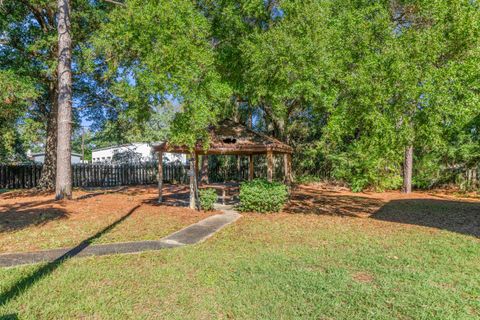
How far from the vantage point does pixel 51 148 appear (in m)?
15.9

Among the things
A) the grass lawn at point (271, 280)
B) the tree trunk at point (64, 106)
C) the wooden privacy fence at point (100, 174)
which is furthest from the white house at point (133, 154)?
the grass lawn at point (271, 280)

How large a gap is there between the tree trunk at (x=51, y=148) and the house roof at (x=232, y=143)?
724 cm

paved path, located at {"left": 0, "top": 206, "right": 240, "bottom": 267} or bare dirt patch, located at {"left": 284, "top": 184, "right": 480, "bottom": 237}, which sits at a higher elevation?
paved path, located at {"left": 0, "top": 206, "right": 240, "bottom": 267}

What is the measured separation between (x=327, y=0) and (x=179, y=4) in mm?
4886

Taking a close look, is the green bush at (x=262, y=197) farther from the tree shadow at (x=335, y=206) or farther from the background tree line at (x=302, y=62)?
the background tree line at (x=302, y=62)

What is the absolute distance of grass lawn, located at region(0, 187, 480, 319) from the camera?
3723 millimetres

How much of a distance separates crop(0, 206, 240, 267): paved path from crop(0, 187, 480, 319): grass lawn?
1.15 ft

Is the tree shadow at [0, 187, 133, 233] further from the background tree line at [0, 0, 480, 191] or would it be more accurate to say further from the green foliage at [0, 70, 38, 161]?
the green foliage at [0, 70, 38, 161]

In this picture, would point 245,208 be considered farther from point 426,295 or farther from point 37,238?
point 426,295

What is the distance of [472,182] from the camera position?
16.4m

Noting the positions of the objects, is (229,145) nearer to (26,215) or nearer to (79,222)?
(79,222)

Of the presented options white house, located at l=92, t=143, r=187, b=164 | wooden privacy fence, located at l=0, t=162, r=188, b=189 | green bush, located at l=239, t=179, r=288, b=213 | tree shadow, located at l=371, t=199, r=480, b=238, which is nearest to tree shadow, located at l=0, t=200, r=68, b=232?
green bush, located at l=239, t=179, r=288, b=213

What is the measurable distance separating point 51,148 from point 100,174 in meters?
5.71

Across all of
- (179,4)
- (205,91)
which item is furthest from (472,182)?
(179,4)
